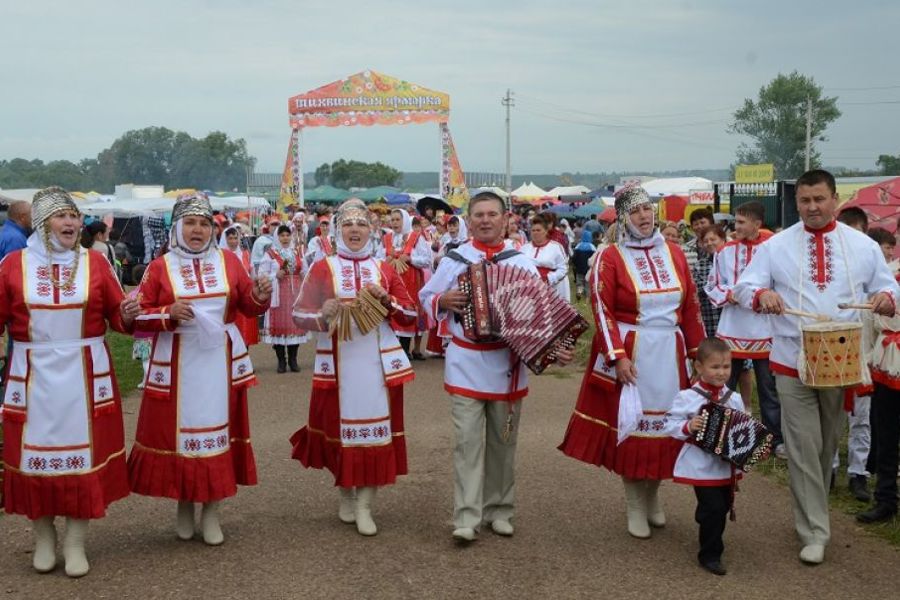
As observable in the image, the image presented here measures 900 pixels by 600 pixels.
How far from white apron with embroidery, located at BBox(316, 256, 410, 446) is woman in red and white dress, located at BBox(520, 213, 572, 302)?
4.99m

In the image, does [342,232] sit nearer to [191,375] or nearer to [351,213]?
[351,213]

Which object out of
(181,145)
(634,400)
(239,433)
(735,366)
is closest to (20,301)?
(239,433)

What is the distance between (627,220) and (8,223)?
5.65 meters

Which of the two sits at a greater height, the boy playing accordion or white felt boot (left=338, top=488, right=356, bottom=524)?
the boy playing accordion

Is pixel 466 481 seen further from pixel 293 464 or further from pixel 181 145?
pixel 181 145

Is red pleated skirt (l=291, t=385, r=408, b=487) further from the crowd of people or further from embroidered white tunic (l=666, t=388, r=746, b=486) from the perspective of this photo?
embroidered white tunic (l=666, t=388, r=746, b=486)

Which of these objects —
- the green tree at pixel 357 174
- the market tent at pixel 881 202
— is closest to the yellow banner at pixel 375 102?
the market tent at pixel 881 202

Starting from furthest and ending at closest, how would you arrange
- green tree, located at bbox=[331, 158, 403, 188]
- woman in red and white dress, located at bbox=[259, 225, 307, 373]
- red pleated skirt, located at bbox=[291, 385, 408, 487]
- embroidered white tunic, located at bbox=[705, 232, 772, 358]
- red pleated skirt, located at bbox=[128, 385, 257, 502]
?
green tree, located at bbox=[331, 158, 403, 188] < woman in red and white dress, located at bbox=[259, 225, 307, 373] < embroidered white tunic, located at bbox=[705, 232, 772, 358] < red pleated skirt, located at bbox=[291, 385, 408, 487] < red pleated skirt, located at bbox=[128, 385, 257, 502]

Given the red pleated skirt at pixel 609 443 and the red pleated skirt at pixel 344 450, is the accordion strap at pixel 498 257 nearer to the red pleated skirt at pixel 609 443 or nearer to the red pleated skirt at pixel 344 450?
the red pleated skirt at pixel 609 443

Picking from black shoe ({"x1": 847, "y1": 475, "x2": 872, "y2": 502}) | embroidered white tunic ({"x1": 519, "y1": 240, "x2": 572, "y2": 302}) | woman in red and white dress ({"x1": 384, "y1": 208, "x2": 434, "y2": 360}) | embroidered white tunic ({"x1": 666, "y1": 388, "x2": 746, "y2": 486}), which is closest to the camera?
embroidered white tunic ({"x1": 666, "y1": 388, "x2": 746, "y2": 486})

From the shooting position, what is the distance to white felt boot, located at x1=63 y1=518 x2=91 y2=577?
5.05m

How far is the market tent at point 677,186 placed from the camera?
128ft

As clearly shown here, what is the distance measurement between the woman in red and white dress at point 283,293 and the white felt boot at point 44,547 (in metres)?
6.59

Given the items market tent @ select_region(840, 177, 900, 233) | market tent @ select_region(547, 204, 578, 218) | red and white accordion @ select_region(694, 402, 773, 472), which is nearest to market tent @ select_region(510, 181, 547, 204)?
market tent @ select_region(547, 204, 578, 218)
